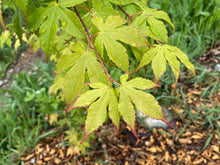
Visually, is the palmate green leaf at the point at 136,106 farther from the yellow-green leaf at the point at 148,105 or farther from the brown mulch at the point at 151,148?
the brown mulch at the point at 151,148

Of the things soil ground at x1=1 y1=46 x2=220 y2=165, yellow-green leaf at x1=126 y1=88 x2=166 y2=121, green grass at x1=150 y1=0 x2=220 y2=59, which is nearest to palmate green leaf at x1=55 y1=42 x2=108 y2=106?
yellow-green leaf at x1=126 y1=88 x2=166 y2=121

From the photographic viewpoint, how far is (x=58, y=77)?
1.56 m

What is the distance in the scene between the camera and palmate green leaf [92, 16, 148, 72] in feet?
2.25

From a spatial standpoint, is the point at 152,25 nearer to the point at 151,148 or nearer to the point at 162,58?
the point at 162,58

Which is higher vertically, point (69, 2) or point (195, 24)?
A: point (69, 2)

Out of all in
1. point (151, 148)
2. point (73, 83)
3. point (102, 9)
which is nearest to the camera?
point (73, 83)

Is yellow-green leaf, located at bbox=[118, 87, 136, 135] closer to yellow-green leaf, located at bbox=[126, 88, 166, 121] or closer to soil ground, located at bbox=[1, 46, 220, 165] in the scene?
yellow-green leaf, located at bbox=[126, 88, 166, 121]

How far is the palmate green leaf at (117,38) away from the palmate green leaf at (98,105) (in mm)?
112

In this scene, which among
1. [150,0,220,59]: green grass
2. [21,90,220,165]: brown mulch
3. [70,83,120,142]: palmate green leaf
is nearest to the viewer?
[70,83,120,142]: palmate green leaf

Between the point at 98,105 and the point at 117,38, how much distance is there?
0.26 meters

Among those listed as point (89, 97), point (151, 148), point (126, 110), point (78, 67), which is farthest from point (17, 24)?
point (151, 148)

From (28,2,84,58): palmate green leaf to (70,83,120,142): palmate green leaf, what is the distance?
21 centimetres

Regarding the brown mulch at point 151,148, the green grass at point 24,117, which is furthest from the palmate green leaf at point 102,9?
the green grass at point 24,117

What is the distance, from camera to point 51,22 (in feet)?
2.26
